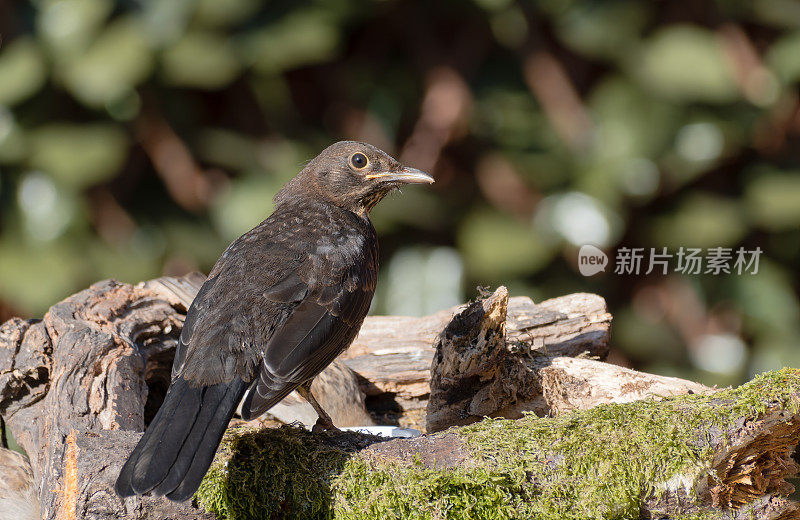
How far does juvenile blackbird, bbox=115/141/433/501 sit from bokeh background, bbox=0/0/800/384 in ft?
5.05

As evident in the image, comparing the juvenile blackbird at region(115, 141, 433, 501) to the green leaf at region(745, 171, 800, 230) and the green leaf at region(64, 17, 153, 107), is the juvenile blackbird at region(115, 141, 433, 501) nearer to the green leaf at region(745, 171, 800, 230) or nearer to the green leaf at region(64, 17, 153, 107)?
the green leaf at region(64, 17, 153, 107)

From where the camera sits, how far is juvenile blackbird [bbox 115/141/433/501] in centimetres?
252

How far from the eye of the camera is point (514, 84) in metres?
5.48

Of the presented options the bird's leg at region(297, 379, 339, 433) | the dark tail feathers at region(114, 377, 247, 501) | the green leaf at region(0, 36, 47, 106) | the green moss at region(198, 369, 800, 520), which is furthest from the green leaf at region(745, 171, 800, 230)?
the green leaf at region(0, 36, 47, 106)

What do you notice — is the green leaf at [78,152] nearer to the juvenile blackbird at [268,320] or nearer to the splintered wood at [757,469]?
the juvenile blackbird at [268,320]

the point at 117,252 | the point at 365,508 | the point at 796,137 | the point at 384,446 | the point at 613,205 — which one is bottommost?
the point at 365,508

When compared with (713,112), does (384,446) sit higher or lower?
lower

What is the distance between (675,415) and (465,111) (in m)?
3.14

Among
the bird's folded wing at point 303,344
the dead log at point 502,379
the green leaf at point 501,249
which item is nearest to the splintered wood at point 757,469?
the dead log at point 502,379

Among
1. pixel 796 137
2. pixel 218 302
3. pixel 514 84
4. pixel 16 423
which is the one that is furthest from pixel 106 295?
pixel 796 137

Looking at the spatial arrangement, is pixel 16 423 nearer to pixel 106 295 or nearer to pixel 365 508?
pixel 106 295
